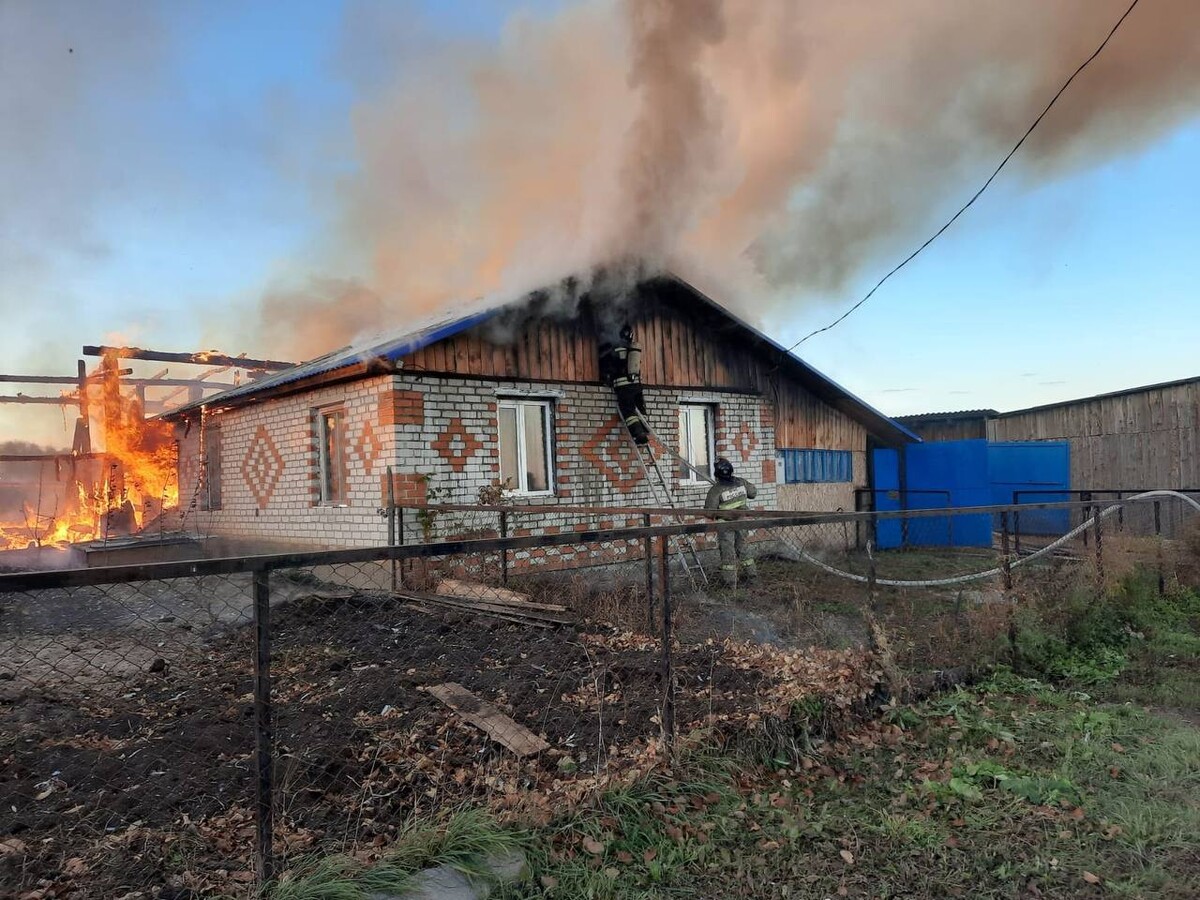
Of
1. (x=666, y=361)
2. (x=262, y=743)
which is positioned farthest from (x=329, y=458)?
(x=262, y=743)

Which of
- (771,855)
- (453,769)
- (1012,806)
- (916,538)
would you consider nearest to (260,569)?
(453,769)

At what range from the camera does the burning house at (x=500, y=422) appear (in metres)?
8.46

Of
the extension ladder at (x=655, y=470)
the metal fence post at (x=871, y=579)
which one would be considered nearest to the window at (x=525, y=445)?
the extension ladder at (x=655, y=470)

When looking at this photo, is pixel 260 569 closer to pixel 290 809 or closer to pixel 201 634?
pixel 290 809

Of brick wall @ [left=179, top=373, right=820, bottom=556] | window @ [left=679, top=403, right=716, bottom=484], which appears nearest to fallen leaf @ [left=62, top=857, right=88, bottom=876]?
brick wall @ [left=179, top=373, right=820, bottom=556]

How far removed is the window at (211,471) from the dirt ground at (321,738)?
264 inches

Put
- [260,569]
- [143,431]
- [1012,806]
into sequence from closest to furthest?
1. [260,569]
2. [1012,806]
3. [143,431]

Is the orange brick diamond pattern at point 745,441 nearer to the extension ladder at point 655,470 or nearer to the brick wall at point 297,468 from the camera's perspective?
the extension ladder at point 655,470

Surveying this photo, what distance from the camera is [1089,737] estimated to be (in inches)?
160

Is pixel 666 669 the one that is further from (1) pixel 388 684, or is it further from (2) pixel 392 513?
(2) pixel 392 513

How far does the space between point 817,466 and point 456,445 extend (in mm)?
7842

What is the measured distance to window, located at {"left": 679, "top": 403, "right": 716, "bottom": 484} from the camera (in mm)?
11367

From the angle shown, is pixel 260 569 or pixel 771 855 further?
pixel 771 855

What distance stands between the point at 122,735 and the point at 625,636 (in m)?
3.41
